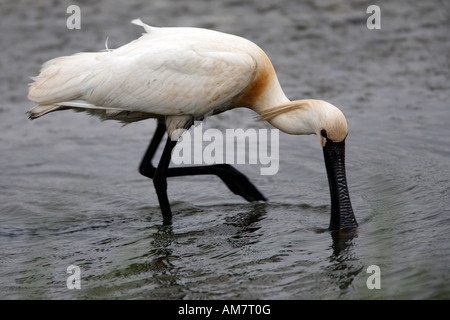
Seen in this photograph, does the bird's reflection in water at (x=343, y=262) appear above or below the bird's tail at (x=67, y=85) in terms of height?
below

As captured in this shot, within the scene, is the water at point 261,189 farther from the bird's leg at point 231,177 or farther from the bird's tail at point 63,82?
the bird's tail at point 63,82

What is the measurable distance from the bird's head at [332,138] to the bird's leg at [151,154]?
1311mm

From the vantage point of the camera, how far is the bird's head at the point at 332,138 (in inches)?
250

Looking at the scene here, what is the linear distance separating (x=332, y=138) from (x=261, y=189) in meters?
1.43

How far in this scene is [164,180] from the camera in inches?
287

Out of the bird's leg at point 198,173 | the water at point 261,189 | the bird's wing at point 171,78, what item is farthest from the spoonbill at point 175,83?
the water at point 261,189

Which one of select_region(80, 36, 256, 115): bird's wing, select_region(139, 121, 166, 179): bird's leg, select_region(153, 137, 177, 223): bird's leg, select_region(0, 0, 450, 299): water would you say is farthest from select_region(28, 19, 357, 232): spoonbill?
select_region(0, 0, 450, 299): water

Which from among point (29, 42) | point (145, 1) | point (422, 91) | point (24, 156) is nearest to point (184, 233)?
point (24, 156)

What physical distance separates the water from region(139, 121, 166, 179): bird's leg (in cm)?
29

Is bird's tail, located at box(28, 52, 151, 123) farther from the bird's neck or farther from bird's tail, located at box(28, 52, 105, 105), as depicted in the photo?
the bird's neck

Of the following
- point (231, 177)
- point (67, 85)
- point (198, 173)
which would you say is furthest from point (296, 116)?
point (67, 85)

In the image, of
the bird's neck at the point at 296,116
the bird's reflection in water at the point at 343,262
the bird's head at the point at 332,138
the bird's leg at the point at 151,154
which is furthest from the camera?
the bird's leg at the point at 151,154

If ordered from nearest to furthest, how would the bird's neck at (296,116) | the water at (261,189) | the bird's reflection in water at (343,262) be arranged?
the bird's reflection in water at (343,262), the water at (261,189), the bird's neck at (296,116)
